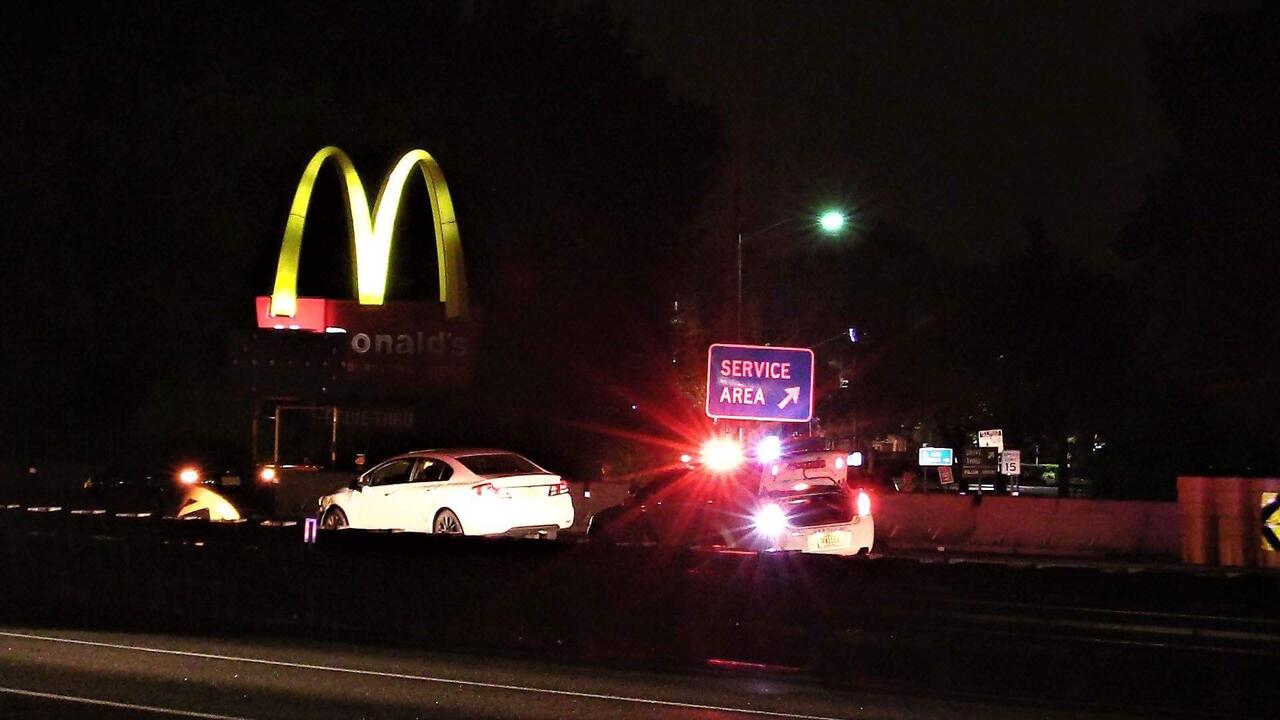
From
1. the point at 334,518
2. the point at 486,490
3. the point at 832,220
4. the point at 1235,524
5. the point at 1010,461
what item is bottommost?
the point at 1235,524

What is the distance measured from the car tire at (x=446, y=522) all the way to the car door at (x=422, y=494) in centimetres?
8

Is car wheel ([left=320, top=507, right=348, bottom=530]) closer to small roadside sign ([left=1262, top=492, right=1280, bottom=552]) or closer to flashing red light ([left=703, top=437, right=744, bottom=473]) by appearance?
flashing red light ([left=703, top=437, right=744, bottom=473])

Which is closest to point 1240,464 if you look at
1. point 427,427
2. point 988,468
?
point 988,468

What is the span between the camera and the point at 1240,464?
32000mm

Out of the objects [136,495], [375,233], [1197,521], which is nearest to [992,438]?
[1197,521]

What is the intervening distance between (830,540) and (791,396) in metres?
8.48

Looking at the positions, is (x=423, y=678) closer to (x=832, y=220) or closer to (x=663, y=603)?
(x=663, y=603)

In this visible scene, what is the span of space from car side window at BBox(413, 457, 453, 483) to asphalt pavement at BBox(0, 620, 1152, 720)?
6829mm

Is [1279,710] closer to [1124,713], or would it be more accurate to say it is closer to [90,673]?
[1124,713]

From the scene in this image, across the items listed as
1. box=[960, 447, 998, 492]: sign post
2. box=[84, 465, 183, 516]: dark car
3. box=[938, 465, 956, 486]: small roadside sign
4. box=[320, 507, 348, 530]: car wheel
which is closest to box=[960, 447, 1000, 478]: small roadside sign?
box=[960, 447, 998, 492]: sign post

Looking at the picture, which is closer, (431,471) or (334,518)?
(431,471)

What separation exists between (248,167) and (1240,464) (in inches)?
1006

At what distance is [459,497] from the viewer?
19.4 meters

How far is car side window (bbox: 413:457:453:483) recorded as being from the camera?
1981 cm
